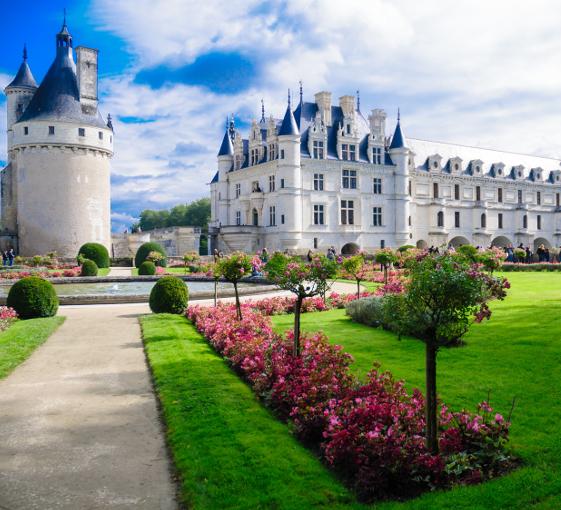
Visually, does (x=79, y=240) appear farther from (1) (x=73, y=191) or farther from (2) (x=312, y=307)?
(2) (x=312, y=307)

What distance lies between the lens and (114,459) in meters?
5.67

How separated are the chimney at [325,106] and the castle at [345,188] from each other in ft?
0.29

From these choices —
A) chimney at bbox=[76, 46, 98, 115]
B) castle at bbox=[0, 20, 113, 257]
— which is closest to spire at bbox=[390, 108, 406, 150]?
castle at bbox=[0, 20, 113, 257]

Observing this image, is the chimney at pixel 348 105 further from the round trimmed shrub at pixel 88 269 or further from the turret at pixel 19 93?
the turret at pixel 19 93

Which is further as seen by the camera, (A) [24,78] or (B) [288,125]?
(A) [24,78]

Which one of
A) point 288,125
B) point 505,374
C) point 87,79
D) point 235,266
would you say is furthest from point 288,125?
point 505,374

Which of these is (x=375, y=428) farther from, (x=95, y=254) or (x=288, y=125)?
(x=288, y=125)

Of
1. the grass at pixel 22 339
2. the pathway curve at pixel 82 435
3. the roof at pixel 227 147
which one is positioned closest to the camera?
the pathway curve at pixel 82 435

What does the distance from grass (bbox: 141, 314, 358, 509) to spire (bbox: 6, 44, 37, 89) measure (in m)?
51.5

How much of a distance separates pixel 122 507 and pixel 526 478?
3.58m

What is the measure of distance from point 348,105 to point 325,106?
2.26 metres

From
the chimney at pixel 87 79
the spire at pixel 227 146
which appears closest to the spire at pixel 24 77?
the chimney at pixel 87 79

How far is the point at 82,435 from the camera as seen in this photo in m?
6.40

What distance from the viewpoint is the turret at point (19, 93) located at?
51.9m
